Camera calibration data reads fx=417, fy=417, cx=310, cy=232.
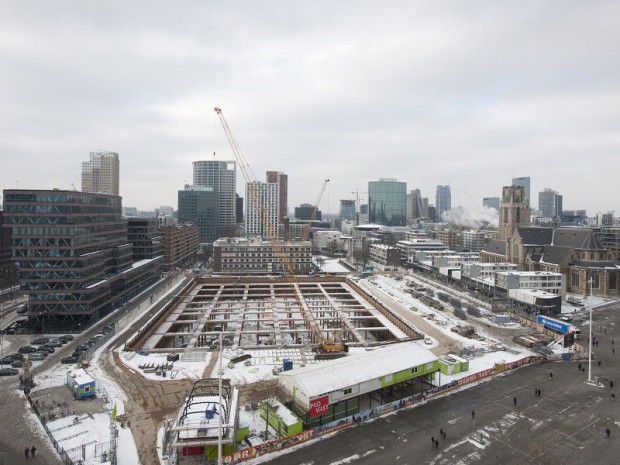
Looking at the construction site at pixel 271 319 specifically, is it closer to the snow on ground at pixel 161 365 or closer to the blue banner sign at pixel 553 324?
the snow on ground at pixel 161 365

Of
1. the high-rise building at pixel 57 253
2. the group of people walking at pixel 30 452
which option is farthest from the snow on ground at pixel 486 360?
the high-rise building at pixel 57 253

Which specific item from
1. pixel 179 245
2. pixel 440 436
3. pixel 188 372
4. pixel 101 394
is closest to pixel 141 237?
pixel 179 245

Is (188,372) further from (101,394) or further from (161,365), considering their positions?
→ (101,394)

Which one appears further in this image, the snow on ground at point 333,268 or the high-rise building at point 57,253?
the snow on ground at point 333,268

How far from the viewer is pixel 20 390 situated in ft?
145

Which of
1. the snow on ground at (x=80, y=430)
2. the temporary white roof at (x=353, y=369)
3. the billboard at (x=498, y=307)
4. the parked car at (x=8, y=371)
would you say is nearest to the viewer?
the snow on ground at (x=80, y=430)

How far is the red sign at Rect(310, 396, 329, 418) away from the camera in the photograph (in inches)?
1427

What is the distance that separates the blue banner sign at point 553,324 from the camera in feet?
212

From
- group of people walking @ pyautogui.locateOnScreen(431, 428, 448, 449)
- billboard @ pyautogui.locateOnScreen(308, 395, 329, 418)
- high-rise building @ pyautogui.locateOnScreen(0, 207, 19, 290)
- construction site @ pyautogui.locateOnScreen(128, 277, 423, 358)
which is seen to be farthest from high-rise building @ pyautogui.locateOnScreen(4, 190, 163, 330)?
group of people walking @ pyautogui.locateOnScreen(431, 428, 448, 449)

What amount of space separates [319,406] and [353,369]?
19.5 feet

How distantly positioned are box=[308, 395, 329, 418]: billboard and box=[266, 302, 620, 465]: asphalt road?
224cm

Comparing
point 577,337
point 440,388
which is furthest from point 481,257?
point 440,388

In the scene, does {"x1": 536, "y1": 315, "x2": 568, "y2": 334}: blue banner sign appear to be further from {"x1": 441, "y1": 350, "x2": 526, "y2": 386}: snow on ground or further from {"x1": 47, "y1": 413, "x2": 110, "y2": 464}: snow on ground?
{"x1": 47, "y1": 413, "x2": 110, "y2": 464}: snow on ground

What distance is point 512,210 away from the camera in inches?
5773
